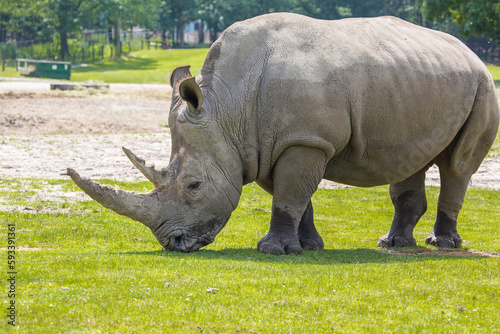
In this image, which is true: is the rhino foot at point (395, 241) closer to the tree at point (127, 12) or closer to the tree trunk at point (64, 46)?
the tree at point (127, 12)

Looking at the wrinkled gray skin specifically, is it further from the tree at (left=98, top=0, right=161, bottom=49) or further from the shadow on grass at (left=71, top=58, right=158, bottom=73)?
the tree at (left=98, top=0, right=161, bottom=49)

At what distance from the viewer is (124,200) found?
9172mm

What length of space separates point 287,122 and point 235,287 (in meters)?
2.58

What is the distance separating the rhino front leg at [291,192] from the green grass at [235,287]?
0.25 meters

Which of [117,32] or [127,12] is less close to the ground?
[127,12]

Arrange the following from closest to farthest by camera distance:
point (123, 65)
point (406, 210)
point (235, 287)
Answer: point (235, 287) → point (406, 210) → point (123, 65)

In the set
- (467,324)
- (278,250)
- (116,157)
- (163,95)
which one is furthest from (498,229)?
(163,95)

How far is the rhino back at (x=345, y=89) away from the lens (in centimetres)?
952

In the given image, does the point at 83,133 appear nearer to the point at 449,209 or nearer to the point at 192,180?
the point at 449,209

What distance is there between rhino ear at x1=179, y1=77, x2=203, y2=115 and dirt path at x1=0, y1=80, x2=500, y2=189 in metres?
7.97

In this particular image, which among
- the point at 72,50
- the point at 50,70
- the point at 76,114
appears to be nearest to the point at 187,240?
the point at 76,114

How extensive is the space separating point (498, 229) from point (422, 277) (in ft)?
18.9

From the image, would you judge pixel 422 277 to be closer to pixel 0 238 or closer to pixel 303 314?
pixel 303 314

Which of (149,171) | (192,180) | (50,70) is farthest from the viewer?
(50,70)
